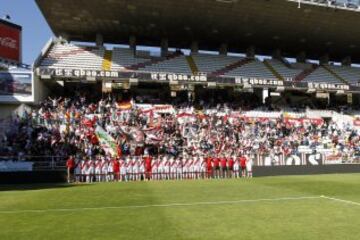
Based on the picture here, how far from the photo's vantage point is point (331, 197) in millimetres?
16719

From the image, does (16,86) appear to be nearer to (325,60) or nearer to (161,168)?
(161,168)

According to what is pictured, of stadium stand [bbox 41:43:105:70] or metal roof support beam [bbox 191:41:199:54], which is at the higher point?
metal roof support beam [bbox 191:41:199:54]

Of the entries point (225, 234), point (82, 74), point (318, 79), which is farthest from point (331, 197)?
point (318, 79)

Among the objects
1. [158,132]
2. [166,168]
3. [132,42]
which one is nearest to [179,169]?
[166,168]

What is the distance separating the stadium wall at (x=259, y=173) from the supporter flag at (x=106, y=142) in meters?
3.78

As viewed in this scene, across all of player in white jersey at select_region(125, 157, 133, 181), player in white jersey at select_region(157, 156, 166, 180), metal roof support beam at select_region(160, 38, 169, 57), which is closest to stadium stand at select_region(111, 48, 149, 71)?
metal roof support beam at select_region(160, 38, 169, 57)

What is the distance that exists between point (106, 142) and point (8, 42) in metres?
9.10

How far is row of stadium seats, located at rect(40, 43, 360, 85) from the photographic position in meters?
43.8

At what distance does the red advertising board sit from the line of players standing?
8132 mm

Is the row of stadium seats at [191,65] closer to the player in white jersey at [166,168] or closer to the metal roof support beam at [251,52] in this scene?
the metal roof support beam at [251,52]

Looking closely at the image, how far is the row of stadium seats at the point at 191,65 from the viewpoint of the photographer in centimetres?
4384

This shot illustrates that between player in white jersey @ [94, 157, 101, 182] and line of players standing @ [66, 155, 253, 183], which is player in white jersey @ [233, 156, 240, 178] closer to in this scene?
line of players standing @ [66, 155, 253, 183]

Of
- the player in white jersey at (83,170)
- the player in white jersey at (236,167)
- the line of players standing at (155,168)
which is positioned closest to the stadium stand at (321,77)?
the player in white jersey at (236,167)

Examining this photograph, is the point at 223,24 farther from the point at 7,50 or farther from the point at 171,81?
the point at 7,50
